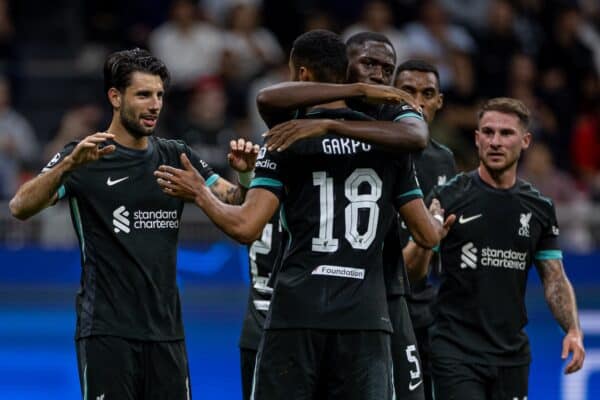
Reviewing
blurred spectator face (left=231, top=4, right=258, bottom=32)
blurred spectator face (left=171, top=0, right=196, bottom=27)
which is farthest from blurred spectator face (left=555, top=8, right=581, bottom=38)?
blurred spectator face (left=171, top=0, right=196, bottom=27)

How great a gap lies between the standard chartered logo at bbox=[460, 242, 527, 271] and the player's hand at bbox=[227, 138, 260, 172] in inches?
58.0

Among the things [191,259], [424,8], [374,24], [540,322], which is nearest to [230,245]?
[191,259]

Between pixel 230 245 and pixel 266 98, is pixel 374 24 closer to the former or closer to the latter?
pixel 230 245

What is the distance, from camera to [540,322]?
11.3 metres

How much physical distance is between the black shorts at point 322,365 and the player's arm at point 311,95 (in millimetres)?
1022

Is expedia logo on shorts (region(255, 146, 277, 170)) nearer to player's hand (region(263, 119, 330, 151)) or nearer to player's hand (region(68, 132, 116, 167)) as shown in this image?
player's hand (region(263, 119, 330, 151))

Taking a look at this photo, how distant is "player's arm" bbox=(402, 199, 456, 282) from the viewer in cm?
623

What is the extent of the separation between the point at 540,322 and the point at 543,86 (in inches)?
194

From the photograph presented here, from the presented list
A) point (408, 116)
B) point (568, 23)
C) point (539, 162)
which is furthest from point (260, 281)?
point (568, 23)

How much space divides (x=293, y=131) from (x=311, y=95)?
179 mm

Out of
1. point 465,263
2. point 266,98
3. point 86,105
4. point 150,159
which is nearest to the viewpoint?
point 266,98

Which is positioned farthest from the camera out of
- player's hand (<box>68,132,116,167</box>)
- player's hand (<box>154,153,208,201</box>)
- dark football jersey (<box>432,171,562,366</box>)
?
dark football jersey (<box>432,171,562,366</box>)

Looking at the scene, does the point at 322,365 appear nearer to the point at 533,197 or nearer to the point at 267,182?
the point at 267,182

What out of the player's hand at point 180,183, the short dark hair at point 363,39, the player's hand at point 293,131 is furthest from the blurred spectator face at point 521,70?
the player's hand at point 180,183
